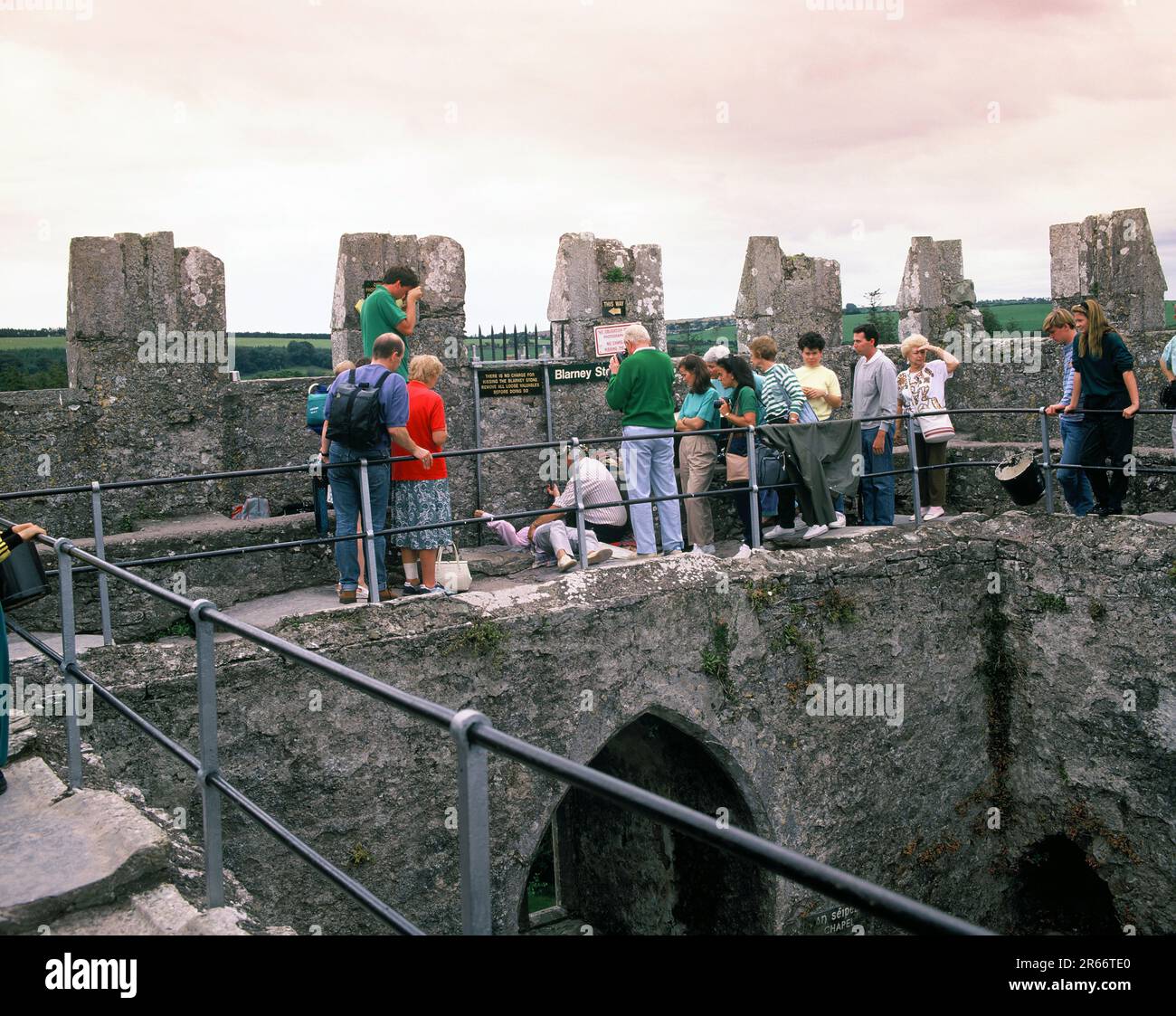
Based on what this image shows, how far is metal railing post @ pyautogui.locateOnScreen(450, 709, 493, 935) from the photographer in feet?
8.79

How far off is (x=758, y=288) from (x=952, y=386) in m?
3.20

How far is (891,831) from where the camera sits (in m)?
9.81

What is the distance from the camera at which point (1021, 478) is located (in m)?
9.87

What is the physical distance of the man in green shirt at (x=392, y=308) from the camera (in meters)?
8.35

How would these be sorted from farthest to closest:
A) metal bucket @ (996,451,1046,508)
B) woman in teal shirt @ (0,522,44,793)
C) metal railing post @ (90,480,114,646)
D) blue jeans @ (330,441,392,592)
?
metal bucket @ (996,451,1046,508) < blue jeans @ (330,441,392,592) < metal railing post @ (90,480,114,646) < woman in teal shirt @ (0,522,44,793)

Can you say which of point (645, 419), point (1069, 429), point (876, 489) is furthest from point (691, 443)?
point (1069, 429)

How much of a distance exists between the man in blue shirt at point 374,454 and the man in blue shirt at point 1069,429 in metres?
5.07

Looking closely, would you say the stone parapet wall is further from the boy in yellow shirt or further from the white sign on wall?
the white sign on wall

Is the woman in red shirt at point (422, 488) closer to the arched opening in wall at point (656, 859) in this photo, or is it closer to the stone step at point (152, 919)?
the arched opening in wall at point (656, 859)

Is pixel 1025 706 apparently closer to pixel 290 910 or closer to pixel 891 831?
pixel 891 831

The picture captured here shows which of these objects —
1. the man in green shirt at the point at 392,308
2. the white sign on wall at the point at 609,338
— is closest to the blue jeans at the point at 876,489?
the white sign on wall at the point at 609,338

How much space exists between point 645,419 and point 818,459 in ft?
4.77

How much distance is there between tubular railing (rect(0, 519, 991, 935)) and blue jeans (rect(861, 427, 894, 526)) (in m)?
7.07

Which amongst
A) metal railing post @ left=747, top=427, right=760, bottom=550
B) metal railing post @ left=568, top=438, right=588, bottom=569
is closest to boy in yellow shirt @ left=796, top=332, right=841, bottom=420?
metal railing post @ left=747, top=427, right=760, bottom=550
